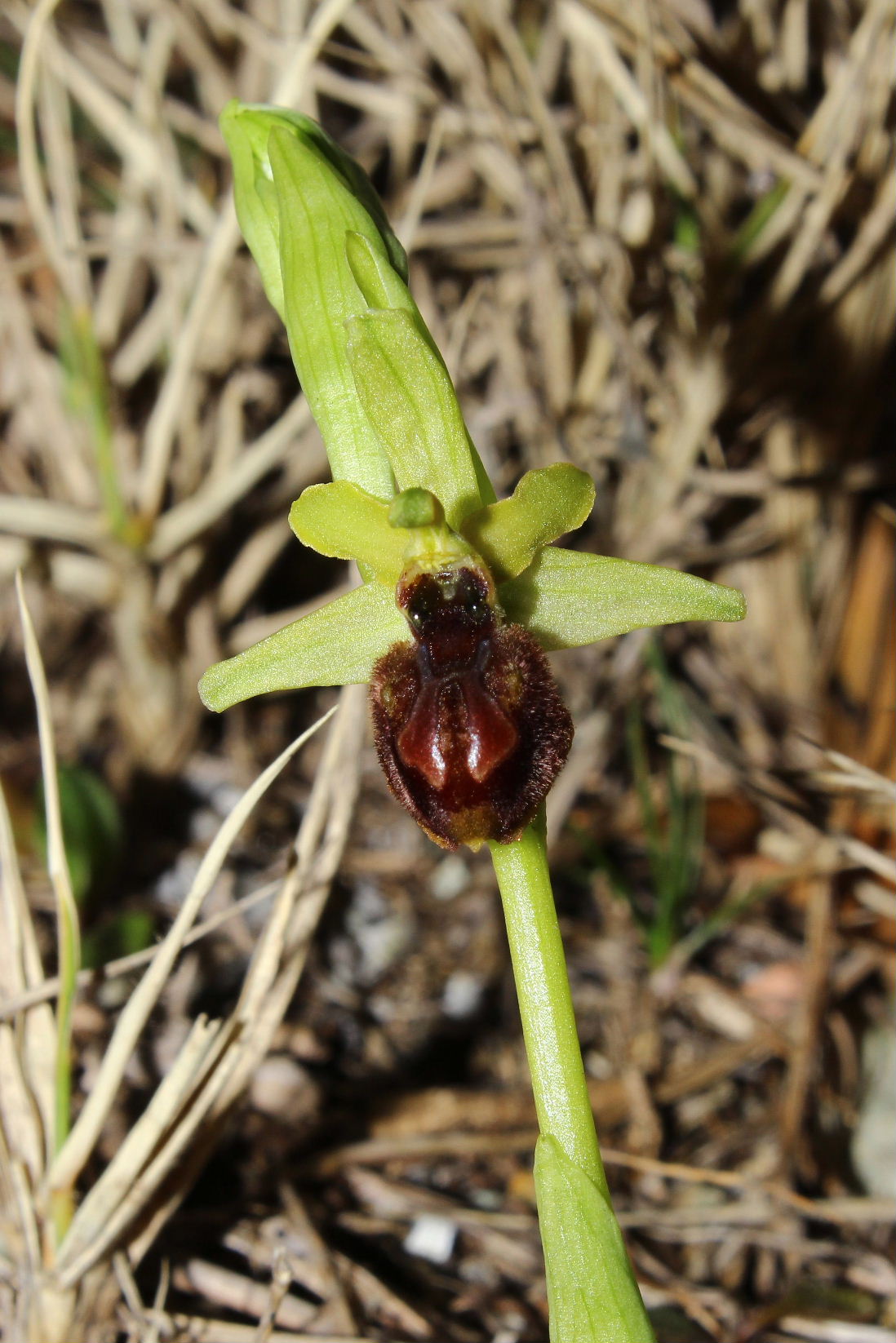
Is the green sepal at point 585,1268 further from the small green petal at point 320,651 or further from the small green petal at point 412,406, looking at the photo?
the small green petal at point 412,406

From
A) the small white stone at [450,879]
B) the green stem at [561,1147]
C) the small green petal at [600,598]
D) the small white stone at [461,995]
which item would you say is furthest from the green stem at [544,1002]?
the small white stone at [450,879]

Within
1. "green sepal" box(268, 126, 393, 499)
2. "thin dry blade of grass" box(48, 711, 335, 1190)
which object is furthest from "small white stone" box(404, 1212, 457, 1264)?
"green sepal" box(268, 126, 393, 499)

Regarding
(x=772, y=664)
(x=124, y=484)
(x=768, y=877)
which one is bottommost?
(x=768, y=877)

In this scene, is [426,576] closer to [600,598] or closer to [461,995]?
[600,598]

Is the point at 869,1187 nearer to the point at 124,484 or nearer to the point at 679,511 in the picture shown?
the point at 679,511

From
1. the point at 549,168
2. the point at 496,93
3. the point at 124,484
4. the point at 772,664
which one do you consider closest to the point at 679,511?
the point at 772,664

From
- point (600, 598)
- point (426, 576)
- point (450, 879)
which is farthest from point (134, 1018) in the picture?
point (450, 879)

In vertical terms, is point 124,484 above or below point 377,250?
below
